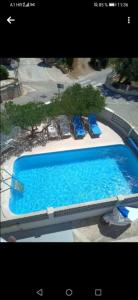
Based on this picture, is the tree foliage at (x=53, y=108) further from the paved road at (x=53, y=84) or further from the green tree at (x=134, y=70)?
the green tree at (x=134, y=70)

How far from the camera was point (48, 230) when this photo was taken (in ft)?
46.4

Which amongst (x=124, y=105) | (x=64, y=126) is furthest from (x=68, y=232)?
(x=124, y=105)

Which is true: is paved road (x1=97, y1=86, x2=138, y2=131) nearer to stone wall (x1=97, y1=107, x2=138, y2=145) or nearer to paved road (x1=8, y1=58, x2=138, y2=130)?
paved road (x1=8, y1=58, x2=138, y2=130)

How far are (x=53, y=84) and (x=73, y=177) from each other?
14.3m

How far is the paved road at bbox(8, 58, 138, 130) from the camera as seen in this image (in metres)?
25.7

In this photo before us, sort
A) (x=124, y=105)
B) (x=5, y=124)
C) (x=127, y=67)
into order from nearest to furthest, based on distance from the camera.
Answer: (x=5, y=124) < (x=124, y=105) < (x=127, y=67)

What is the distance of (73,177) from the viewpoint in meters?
18.7

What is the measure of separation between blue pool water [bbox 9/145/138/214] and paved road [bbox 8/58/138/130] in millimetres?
4537
